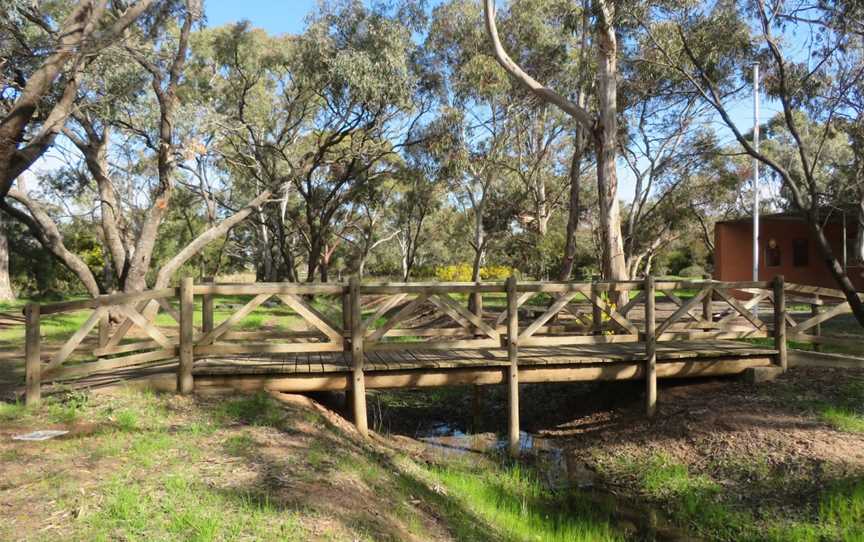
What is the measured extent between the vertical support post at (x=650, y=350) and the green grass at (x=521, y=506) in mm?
2190

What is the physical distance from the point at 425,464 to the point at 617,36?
1047 centimetres

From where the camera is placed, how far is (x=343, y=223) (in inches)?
1529

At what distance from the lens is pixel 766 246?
25250 mm

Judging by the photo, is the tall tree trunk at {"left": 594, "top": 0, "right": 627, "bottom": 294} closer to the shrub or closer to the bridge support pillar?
the bridge support pillar

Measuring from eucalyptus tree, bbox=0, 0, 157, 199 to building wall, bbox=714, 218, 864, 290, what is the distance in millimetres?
22405

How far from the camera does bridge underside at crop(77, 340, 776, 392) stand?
7395mm

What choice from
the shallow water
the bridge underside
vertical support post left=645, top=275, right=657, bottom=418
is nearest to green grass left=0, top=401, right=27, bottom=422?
the bridge underside

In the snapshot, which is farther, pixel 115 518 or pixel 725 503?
pixel 725 503

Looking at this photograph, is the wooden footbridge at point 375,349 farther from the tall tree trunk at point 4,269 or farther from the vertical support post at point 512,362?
the tall tree trunk at point 4,269

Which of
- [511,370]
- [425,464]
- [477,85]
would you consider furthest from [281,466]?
[477,85]

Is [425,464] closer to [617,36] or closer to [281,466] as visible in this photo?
[281,466]

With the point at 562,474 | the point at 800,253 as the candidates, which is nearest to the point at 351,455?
the point at 562,474

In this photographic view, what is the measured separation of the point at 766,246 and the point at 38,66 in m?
25.3

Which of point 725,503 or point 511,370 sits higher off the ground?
point 511,370
